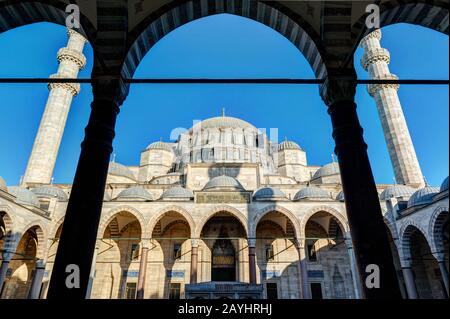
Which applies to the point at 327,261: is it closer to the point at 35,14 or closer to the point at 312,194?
the point at 312,194

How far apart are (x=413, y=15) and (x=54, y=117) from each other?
805 inches

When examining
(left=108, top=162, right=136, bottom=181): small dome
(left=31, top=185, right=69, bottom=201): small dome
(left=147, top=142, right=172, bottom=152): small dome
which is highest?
(left=147, top=142, right=172, bottom=152): small dome

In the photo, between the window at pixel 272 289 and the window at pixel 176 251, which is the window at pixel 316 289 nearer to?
the window at pixel 272 289

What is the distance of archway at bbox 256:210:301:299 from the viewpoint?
635 inches

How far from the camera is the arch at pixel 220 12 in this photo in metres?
4.64

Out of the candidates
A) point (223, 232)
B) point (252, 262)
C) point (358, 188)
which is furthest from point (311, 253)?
point (358, 188)

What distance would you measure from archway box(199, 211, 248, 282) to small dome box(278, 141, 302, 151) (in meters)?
13.9

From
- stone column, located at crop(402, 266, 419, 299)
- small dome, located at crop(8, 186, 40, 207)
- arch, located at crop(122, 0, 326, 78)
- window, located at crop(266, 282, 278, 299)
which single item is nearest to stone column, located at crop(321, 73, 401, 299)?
arch, located at crop(122, 0, 326, 78)

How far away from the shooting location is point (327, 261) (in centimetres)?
1678

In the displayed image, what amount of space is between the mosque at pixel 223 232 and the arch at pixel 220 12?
9.54m

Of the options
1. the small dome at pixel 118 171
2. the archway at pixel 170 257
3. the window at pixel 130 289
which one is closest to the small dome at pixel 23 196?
the archway at pixel 170 257

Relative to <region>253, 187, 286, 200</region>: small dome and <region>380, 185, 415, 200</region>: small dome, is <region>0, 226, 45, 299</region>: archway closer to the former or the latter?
<region>253, 187, 286, 200</region>: small dome

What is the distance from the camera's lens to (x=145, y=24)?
4.70 m
